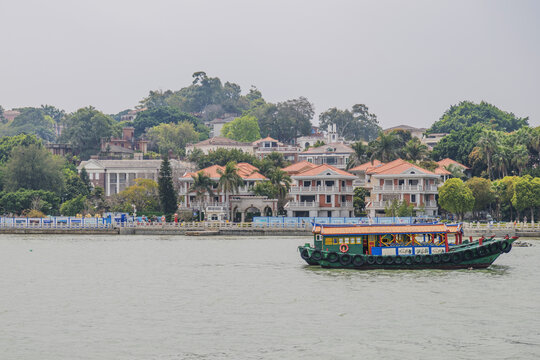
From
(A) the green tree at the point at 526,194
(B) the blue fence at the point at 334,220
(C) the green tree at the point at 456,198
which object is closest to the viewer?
(B) the blue fence at the point at 334,220

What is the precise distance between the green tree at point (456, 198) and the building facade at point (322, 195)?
41.5ft

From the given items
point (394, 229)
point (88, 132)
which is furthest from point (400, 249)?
point (88, 132)

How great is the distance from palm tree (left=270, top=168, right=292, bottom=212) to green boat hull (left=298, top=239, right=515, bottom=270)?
175ft

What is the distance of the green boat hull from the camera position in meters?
55.9

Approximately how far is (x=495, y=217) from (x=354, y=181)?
20.1m

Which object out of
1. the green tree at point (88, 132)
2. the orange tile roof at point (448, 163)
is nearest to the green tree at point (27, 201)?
the orange tile roof at point (448, 163)

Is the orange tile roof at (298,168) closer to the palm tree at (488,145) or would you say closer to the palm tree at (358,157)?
the palm tree at (358,157)

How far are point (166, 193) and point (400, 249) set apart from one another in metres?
56.4

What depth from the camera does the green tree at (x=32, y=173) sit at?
119 meters

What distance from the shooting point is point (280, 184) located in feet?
365

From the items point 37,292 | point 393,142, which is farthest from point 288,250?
point 393,142

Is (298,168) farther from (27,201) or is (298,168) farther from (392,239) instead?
(392,239)

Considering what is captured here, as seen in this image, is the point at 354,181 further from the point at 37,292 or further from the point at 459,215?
the point at 37,292

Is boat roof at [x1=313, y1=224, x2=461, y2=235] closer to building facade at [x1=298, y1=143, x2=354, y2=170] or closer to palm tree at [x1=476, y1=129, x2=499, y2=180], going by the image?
palm tree at [x1=476, y1=129, x2=499, y2=180]
